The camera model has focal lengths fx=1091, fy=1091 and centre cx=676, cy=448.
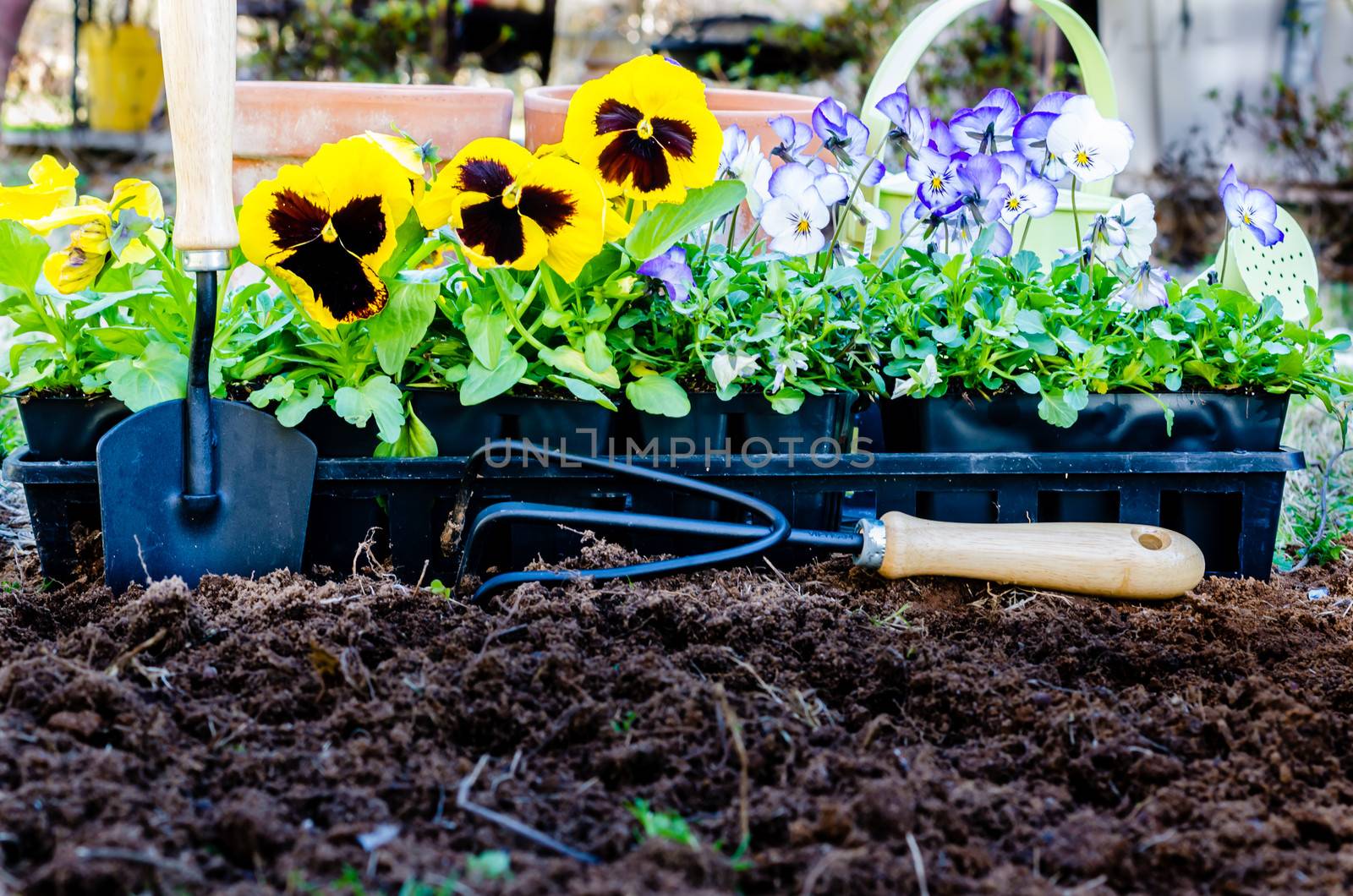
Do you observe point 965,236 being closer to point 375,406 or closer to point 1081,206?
point 1081,206

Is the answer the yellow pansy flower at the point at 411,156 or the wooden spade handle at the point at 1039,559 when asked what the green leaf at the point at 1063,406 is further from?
the yellow pansy flower at the point at 411,156

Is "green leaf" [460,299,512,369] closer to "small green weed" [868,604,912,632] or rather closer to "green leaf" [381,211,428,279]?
"green leaf" [381,211,428,279]

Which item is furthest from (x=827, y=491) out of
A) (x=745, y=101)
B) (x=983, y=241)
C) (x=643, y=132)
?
(x=745, y=101)

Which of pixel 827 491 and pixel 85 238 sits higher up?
pixel 85 238

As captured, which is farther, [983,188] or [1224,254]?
[1224,254]

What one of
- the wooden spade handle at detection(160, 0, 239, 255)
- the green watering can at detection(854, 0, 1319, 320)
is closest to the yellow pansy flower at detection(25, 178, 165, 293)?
the wooden spade handle at detection(160, 0, 239, 255)

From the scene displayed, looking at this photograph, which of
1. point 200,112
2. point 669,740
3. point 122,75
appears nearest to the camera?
point 669,740

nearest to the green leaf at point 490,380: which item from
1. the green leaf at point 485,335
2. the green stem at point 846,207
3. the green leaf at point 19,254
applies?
the green leaf at point 485,335

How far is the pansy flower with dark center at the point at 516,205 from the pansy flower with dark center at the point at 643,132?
0.05 meters

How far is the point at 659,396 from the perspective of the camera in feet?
3.72

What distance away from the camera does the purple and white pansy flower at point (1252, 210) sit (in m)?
1.24

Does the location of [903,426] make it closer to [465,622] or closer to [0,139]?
[465,622]

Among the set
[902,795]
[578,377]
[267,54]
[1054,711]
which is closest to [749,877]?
[902,795]

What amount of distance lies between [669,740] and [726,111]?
1.15 metres
